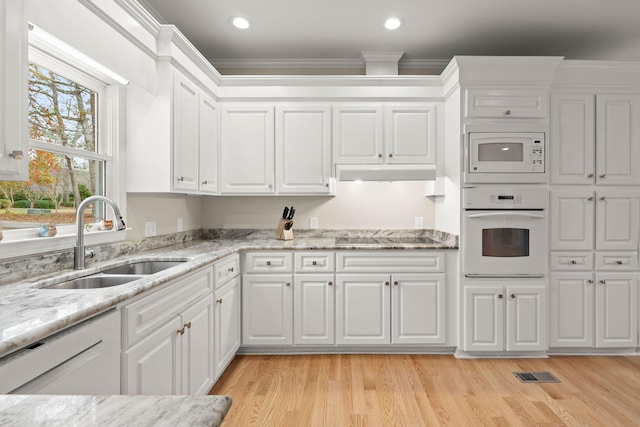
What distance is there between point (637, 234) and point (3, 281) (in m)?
4.15

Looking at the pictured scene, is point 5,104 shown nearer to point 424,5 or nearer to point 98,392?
point 98,392

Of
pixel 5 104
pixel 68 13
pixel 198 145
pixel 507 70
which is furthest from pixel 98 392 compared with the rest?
pixel 507 70

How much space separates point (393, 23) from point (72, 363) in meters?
2.95

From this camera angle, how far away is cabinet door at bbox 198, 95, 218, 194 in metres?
2.91

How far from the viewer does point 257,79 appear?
3219 millimetres

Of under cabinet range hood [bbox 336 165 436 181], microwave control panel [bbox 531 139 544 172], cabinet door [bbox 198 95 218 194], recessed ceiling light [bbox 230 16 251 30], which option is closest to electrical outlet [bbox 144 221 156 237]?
cabinet door [bbox 198 95 218 194]

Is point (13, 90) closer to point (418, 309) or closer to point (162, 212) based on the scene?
point (162, 212)

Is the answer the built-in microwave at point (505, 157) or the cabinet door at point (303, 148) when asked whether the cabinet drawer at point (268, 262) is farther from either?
the built-in microwave at point (505, 157)

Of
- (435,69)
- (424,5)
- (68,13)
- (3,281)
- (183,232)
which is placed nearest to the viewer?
(3,281)

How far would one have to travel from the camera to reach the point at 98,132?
2.33m

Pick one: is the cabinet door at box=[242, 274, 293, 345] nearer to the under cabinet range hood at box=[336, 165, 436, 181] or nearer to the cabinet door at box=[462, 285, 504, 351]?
the under cabinet range hood at box=[336, 165, 436, 181]

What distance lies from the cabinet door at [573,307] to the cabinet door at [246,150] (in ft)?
8.39

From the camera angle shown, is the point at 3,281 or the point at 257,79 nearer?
the point at 3,281

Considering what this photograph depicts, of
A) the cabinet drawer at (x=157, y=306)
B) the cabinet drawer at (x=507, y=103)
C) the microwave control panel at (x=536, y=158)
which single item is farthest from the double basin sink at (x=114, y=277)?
the microwave control panel at (x=536, y=158)
